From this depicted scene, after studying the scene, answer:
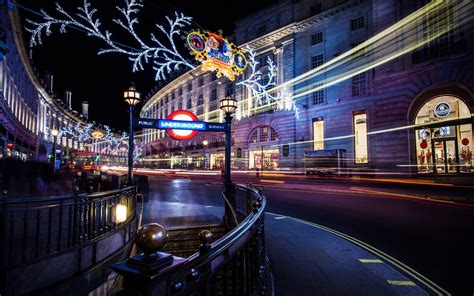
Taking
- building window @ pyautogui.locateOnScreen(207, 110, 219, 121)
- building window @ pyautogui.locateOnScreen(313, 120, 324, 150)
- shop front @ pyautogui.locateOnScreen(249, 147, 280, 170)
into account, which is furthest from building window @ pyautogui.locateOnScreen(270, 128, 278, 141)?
building window @ pyautogui.locateOnScreen(207, 110, 219, 121)

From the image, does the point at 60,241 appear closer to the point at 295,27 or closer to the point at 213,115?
the point at 295,27

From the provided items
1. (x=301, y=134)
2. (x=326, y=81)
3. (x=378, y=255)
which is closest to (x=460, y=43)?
(x=326, y=81)

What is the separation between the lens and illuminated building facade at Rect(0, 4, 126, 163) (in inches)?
1284

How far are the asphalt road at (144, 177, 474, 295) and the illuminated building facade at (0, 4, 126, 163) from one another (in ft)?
52.5

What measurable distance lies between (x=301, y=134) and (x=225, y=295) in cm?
3242

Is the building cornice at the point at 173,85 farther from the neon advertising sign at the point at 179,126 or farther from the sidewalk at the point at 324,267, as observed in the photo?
the sidewalk at the point at 324,267

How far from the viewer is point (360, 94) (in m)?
29.3

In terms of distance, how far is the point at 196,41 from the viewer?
1273 centimetres

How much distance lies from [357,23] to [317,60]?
5925mm

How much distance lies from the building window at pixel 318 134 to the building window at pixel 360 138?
4.23 metres

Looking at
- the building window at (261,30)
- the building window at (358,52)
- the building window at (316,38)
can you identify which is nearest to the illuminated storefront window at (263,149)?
the building window at (316,38)

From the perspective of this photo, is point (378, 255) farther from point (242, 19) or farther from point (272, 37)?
point (242, 19)

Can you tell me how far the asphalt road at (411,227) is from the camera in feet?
16.3

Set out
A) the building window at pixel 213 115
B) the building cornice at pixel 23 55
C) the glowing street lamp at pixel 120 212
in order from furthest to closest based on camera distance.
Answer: the building window at pixel 213 115 < the building cornice at pixel 23 55 < the glowing street lamp at pixel 120 212
